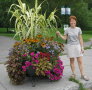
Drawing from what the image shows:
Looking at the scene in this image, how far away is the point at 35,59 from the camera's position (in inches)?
218

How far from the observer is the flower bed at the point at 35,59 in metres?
5.49

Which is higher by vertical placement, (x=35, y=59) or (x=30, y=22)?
(x=30, y=22)

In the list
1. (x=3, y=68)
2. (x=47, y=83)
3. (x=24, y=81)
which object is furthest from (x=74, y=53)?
(x=3, y=68)

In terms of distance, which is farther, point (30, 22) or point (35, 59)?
point (30, 22)

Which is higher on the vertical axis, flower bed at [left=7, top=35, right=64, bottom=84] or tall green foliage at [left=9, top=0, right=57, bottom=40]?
tall green foliage at [left=9, top=0, right=57, bottom=40]

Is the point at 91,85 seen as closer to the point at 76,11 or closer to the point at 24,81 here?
the point at 24,81

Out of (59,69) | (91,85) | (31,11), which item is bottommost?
(91,85)

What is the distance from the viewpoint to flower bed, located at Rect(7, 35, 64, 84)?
5.49 m

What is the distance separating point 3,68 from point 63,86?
2602mm

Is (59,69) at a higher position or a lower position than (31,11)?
lower

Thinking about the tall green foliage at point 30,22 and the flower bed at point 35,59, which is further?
the tall green foliage at point 30,22

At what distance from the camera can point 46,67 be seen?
18.0 feet

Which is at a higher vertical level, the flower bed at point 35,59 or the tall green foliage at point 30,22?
the tall green foliage at point 30,22

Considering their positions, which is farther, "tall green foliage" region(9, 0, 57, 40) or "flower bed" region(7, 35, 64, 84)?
"tall green foliage" region(9, 0, 57, 40)
